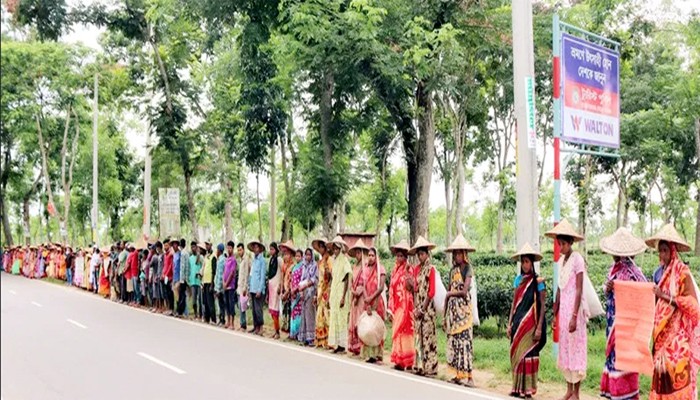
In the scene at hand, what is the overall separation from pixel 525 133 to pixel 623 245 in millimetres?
3436

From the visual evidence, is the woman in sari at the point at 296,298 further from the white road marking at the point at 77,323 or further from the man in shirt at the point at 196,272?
the white road marking at the point at 77,323

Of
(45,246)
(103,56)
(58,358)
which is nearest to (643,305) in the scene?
(58,358)

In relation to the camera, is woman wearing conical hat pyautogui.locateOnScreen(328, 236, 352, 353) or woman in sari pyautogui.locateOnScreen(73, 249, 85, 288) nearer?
woman wearing conical hat pyautogui.locateOnScreen(328, 236, 352, 353)

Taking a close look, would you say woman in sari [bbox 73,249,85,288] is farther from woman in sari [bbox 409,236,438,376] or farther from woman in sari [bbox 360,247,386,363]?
woman in sari [bbox 409,236,438,376]

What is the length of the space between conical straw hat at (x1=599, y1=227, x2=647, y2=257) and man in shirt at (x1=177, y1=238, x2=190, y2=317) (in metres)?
12.5

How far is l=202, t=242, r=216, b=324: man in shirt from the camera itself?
17.0m

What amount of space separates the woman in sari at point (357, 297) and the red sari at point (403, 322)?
0.97 meters

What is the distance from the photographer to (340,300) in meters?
12.5

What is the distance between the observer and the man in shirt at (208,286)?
667 inches

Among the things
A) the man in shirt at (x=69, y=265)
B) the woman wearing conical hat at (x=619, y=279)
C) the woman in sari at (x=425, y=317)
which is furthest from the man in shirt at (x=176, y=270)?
the man in shirt at (x=69, y=265)

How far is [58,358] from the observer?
10.9 metres

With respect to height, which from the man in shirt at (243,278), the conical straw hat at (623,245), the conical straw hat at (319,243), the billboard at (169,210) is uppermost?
the billboard at (169,210)

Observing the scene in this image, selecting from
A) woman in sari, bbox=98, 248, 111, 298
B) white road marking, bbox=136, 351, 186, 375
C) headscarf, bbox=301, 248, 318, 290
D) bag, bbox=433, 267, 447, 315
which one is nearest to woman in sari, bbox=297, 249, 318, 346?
headscarf, bbox=301, 248, 318, 290

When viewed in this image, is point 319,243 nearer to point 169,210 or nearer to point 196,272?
point 196,272
